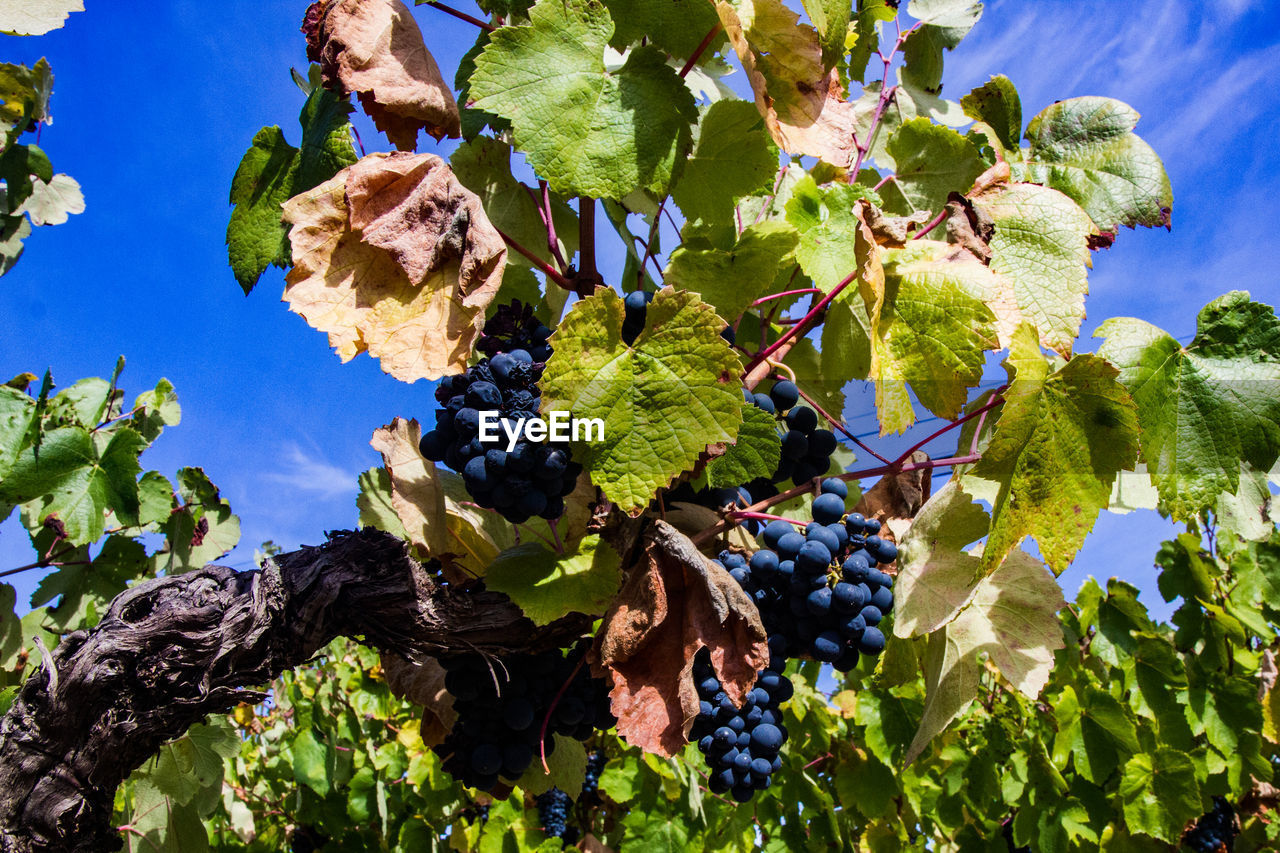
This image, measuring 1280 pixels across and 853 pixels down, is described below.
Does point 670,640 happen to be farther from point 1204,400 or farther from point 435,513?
point 1204,400

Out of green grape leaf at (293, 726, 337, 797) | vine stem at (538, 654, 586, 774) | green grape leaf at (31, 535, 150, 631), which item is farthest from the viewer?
green grape leaf at (293, 726, 337, 797)

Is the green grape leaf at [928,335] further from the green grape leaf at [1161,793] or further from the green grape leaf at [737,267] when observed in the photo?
the green grape leaf at [1161,793]

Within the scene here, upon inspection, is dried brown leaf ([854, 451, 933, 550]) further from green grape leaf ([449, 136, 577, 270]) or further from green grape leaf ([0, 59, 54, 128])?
green grape leaf ([0, 59, 54, 128])

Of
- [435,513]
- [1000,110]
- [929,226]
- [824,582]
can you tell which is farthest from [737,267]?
[1000,110]

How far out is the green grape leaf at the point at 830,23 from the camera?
1364 mm

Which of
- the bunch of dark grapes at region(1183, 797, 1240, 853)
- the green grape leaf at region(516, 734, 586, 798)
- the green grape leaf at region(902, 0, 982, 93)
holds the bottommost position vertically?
the bunch of dark grapes at region(1183, 797, 1240, 853)

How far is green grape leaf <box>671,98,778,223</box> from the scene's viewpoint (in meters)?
1.38

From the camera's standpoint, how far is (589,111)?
1171mm

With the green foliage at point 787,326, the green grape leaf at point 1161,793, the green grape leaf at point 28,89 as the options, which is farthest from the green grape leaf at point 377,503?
the green grape leaf at point 1161,793

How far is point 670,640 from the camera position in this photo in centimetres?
117

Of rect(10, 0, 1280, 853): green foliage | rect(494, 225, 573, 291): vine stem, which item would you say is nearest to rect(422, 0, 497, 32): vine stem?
rect(10, 0, 1280, 853): green foliage

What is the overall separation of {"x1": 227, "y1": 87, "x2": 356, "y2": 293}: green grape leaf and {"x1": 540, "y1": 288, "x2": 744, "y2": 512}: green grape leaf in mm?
611

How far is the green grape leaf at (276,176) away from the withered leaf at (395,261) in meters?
0.22

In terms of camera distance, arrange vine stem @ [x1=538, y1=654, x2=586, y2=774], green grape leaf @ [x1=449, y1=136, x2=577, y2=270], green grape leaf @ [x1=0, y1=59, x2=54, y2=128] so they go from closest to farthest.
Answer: vine stem @ [x1=538, y1=654, x2=586, y2=774] → green grape leaf @ [x1=449, y1=136, x2=577, y2=270] → green grape leaf @ [x1=0, y1=59, x2=54, y2=128]
